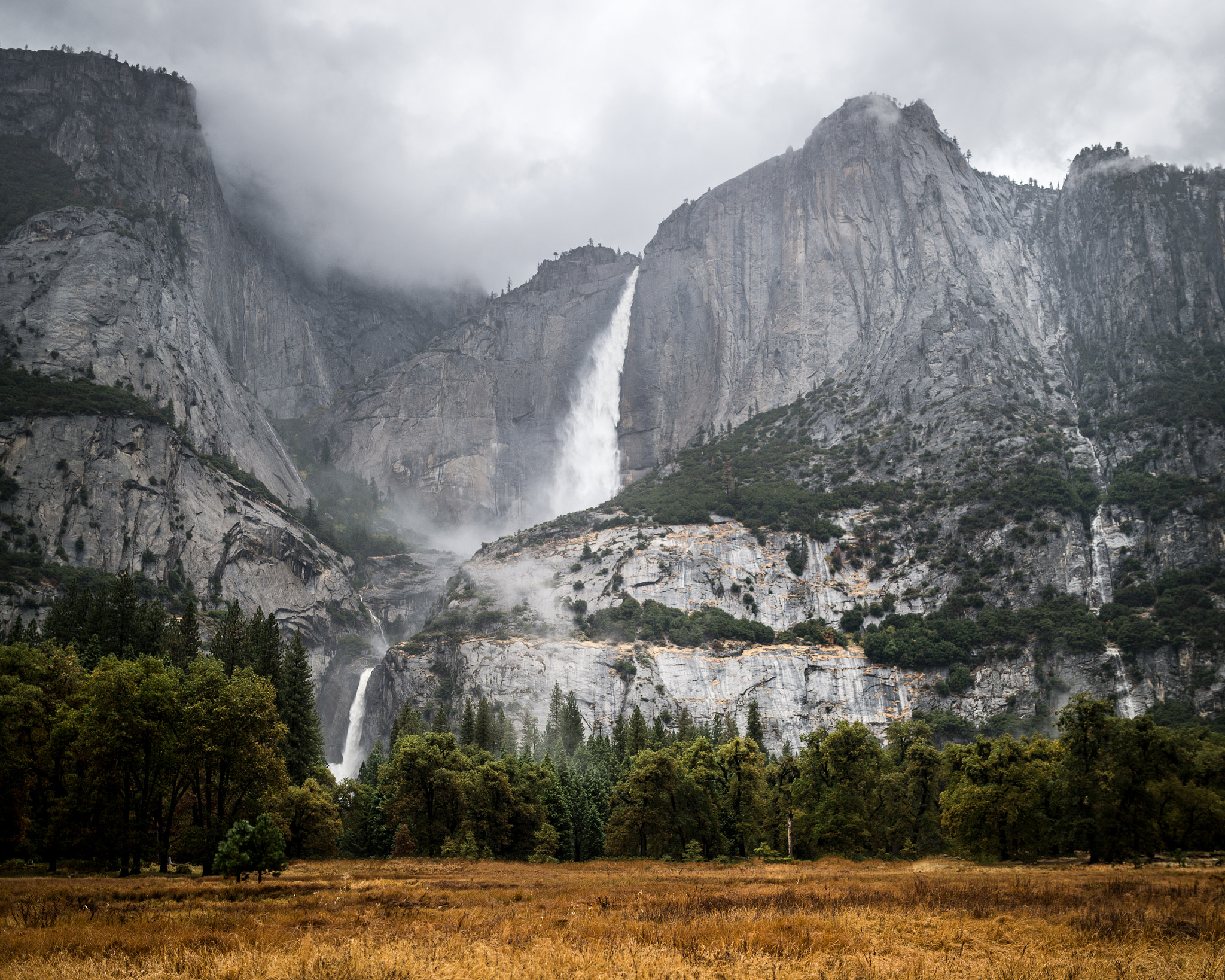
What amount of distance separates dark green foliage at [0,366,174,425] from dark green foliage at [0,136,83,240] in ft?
142

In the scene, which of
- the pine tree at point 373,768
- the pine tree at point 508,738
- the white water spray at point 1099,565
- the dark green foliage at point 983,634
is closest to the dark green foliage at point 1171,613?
the white water spray at point 1099,565

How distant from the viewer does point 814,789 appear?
60750 mm

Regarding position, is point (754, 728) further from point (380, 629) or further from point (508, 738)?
point (380, 629)

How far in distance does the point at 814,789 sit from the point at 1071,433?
129789mm

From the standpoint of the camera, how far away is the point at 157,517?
428ft

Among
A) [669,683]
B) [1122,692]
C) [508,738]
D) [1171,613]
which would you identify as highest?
[1171,613]

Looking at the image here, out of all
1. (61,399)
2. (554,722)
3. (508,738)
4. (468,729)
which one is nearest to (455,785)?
(468,729)

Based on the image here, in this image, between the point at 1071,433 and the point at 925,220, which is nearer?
the point at 1071,433

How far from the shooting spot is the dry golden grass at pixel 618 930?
14.7 meters

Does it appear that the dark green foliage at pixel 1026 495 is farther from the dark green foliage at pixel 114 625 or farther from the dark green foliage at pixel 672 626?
the dark green foliage at pixel 114 625

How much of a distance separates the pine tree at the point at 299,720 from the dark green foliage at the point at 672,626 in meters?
62.3

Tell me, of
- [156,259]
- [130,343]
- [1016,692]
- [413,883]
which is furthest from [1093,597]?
[156,259]

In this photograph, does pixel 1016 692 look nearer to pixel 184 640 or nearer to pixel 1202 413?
pixel 1202 413

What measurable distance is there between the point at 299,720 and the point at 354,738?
72.5 meters
